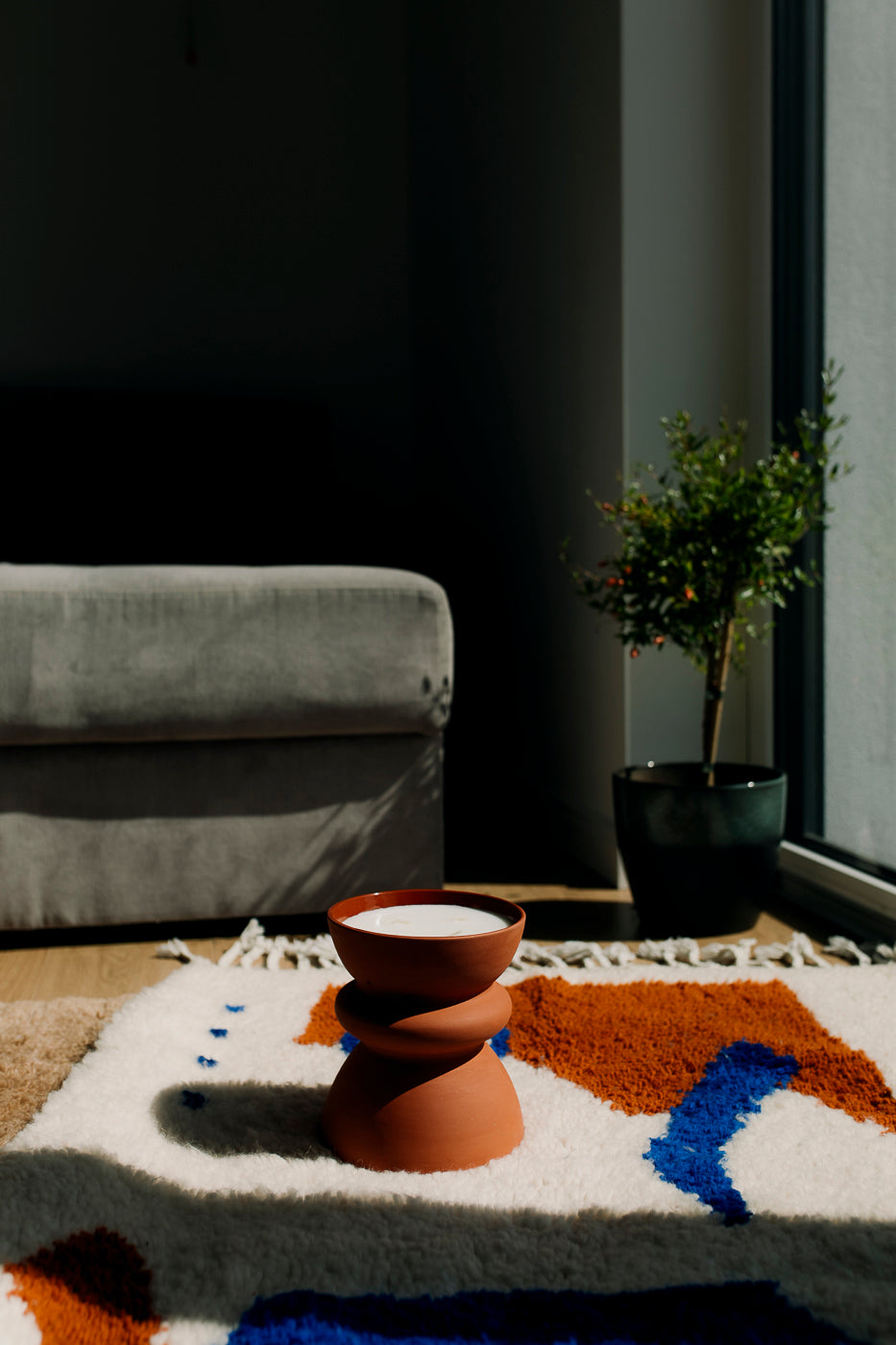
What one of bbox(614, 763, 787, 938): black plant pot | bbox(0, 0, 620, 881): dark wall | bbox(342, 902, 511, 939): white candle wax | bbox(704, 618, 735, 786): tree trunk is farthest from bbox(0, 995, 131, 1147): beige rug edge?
bbox(0, 0, 620, 881): dark wall

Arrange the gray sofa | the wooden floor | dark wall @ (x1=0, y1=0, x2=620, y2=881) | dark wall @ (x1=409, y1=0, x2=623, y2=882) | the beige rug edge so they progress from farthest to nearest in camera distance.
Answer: dark wall @ (x1=0, y1=0, x2=620, y2=881) < dark wall @ (x1=409, y1=0, x2=623, y2=882) < the gray sofa < the wooden floor < the beige rug edge

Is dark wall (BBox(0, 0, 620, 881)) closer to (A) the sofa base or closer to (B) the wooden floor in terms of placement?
(B) the wooden floor

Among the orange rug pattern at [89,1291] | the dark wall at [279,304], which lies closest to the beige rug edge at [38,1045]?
the orange rug pattern at [89,1291]

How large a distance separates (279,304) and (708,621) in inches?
81.8

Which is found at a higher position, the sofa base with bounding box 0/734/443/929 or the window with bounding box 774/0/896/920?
the window with bounding box 774/0/896/920

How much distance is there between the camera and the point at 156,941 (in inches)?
56.2

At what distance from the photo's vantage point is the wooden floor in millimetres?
1235

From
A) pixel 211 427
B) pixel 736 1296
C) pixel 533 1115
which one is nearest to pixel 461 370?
pixel 211 427

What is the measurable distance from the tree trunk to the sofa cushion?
357 millimetres

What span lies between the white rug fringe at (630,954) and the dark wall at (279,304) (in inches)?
37.8

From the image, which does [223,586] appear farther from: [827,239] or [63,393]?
[63,393]

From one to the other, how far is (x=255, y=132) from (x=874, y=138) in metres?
2.00

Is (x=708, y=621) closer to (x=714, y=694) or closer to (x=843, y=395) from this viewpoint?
(x=714, y=694)

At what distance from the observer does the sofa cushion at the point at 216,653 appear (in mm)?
1334
